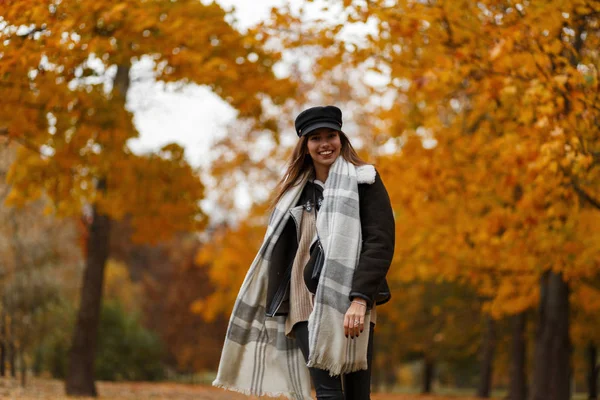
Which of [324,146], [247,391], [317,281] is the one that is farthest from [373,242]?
[247,391]

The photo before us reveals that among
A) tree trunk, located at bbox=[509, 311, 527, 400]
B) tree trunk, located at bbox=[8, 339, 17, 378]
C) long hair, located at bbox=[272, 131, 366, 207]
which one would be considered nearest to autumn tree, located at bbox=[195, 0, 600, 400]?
long hair, located at bbox=[272, 131, 366, 207]

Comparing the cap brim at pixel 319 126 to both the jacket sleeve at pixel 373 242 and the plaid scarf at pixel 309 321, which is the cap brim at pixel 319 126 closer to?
the plaid scarf at pixel 309 321

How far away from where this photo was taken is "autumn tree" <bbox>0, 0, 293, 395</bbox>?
609 centimetres

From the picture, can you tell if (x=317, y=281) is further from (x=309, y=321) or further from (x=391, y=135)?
(x=391, y=135)

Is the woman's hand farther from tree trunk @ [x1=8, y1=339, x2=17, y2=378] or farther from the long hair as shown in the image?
tree trunk @ [x1=8, y1=339, x2=17, y2=378]

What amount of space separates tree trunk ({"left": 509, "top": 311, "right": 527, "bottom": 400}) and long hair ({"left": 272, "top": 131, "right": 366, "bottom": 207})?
41.5 ft

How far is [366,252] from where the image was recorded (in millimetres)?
3352

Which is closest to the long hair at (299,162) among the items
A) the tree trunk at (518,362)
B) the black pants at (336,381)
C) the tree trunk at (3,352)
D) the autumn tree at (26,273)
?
the black pants at (336,381)

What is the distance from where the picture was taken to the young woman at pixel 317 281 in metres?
3.31

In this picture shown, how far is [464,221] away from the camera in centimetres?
916

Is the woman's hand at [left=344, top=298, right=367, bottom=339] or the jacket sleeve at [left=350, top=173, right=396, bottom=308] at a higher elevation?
the jacket sleeve at [left=350, top=173, right=396, bottom=308]

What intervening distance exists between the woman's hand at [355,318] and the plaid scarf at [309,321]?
0.17 ft

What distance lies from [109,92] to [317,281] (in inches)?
→ 247

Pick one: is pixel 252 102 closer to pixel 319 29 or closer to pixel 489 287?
pixel 319 29
